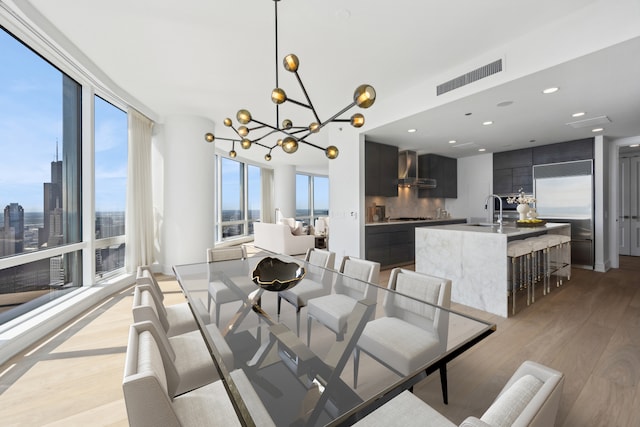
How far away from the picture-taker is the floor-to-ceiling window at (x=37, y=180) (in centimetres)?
251

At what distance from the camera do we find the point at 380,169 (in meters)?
5.63

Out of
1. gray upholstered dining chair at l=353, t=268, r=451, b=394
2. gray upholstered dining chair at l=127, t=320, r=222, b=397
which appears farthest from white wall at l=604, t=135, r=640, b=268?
gray upholstered dining chair at l=127, t=320, r=222, b=397

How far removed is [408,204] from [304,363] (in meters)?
6.30

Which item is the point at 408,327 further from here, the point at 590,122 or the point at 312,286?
the point at 590,122

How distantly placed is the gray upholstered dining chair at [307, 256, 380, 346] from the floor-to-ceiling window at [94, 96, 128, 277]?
3.71 metres

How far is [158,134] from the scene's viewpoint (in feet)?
17.1

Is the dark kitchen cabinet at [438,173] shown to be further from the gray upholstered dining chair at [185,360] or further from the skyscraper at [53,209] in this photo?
the skyscraper at [53,209]

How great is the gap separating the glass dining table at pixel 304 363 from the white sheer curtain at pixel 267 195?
8891 millimetres

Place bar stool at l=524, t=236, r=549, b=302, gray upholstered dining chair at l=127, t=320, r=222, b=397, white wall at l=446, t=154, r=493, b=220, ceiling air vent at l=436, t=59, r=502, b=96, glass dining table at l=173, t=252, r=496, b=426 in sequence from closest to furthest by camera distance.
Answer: glass dining table at l=173, t=252, r=496, b=426
gray upholstered dining chair at l=127, t=320, r=222, b=397
ceiling air vent at l=436, t=59, r=502, b=96
bar stool at l=524, t=236, r=549, b=302
white wall at l=446, t=154, r=493, b=220

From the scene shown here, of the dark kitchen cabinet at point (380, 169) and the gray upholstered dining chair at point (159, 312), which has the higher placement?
the dark kitchen cabinet at point (380, 169)

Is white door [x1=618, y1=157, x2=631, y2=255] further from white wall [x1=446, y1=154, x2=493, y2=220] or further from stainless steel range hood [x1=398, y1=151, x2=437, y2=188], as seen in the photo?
stainless steel range hood [x1=398, y1=151, x2=437, y2=188]

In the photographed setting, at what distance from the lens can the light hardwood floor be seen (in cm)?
166

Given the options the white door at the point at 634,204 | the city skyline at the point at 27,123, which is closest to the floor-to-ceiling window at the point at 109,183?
the city skyline at the point at 27,123

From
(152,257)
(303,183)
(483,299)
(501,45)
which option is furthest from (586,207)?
(303,183)
